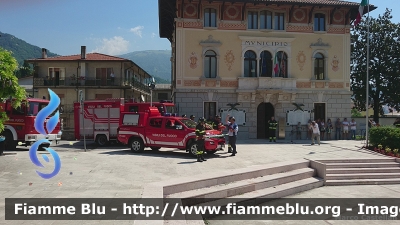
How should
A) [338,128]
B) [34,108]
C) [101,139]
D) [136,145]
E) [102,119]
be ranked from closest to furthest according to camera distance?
1. [136,145]
2. [34,108]
3. [102,119]
4. [101,139]
5. [338,128]

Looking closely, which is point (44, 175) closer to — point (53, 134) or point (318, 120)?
point (53, 134)

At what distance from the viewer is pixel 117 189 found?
9.48 meters

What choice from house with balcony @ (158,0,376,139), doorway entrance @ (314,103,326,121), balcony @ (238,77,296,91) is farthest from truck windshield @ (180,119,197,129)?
doorway entrance @ (314,103,326,121)

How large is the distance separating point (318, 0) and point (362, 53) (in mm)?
13535

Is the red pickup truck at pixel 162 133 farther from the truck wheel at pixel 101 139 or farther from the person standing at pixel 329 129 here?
the person standing at pixel 329 129

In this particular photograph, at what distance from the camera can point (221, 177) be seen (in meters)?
10.0

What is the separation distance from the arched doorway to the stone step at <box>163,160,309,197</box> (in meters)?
14.3

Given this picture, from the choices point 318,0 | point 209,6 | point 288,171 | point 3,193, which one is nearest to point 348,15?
point 318,0

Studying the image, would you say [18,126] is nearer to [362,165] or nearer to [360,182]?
[360,182]

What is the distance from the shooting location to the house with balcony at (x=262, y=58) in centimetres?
2623

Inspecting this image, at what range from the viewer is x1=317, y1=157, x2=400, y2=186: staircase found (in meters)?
12.8

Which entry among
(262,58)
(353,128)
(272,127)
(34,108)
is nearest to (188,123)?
(34,108)

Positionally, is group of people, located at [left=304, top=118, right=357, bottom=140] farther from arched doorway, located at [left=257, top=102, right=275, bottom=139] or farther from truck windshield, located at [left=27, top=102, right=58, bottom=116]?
truck windshield, located at [left=27, top=102, right=58, bottom=116]

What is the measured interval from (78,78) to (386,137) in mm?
34917
